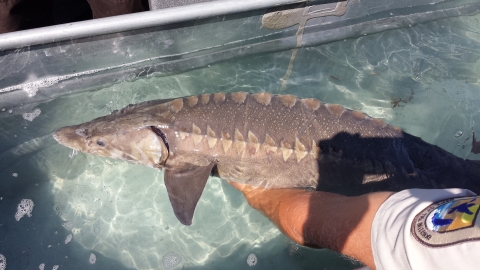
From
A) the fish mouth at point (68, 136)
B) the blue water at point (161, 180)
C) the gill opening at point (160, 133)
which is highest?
the gill opening at point (160, 133)

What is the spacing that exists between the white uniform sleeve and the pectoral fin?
115 cm

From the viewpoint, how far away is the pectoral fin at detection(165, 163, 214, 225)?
223 cm

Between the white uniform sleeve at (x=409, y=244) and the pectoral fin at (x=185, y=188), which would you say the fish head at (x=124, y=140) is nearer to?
the pectoral fin at (x=185, y=188)

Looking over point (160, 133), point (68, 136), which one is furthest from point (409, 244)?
point (68, 136)

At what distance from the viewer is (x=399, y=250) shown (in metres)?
1.20

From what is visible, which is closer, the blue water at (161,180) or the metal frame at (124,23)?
the metal frame at (124,23)

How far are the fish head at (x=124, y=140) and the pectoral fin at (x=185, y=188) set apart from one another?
0.15 metres

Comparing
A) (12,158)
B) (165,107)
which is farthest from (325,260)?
(12,158)

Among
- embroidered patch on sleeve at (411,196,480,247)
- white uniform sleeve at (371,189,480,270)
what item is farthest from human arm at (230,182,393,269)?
embroidered patch on sleeve at (411,196,480,247)

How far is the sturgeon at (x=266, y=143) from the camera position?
2320mm

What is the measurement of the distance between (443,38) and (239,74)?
219cm

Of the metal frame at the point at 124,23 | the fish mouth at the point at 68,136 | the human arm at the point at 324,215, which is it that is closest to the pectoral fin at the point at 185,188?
the human arm at the point at 324,215

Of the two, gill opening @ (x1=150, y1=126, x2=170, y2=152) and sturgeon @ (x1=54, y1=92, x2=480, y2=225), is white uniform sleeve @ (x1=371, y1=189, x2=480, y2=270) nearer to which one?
sturgeon @ (x1=54, y1=92, x2=480, y2=225)

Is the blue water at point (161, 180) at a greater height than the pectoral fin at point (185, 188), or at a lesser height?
lesser
